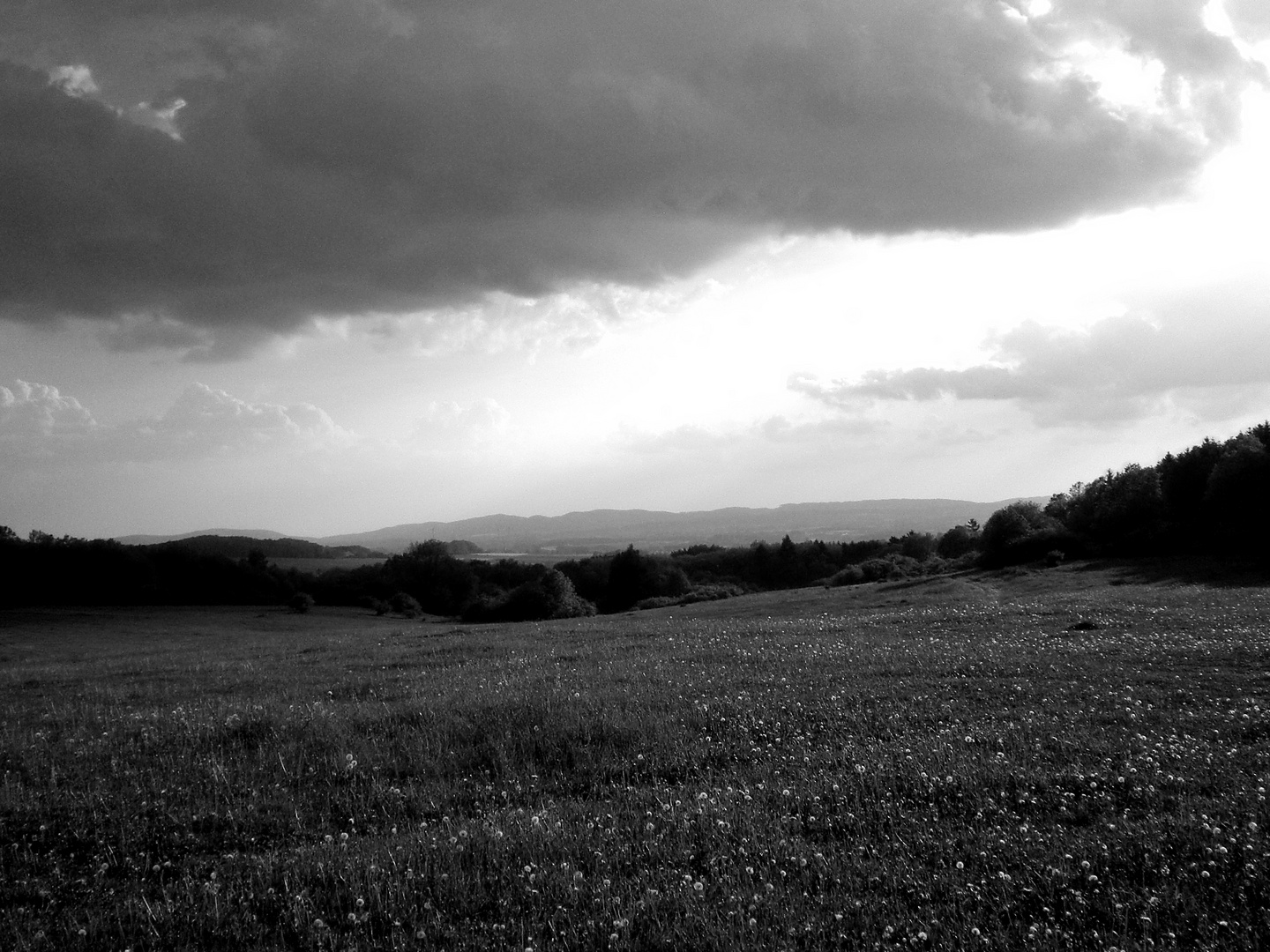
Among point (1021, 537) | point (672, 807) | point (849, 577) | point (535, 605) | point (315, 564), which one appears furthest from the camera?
point (315, 564)

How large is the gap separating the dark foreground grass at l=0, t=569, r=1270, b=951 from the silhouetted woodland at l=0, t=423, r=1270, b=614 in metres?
53.6

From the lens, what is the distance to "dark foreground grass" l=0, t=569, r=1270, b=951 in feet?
21.1

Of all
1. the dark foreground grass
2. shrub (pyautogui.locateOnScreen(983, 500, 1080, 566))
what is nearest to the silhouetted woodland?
shrub (pyautogui.locateOnScreen(983, 500, 1080, 566))

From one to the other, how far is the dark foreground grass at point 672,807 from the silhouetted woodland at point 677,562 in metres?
53.6

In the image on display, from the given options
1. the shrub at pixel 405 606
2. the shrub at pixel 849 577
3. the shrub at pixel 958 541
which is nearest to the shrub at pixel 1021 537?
the shrub at pixel 849 577

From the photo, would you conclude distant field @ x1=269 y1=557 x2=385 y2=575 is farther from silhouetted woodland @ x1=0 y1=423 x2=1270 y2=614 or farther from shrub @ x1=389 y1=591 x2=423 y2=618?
shrub @ x1=389 y1=591 x2=423 y2=618

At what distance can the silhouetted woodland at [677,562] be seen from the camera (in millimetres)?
62094

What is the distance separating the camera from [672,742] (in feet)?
38.4

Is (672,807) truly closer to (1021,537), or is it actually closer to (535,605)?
(1021,537)

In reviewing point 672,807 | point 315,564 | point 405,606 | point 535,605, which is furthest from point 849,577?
point 315,564

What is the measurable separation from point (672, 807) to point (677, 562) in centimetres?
11696

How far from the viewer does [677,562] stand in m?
125

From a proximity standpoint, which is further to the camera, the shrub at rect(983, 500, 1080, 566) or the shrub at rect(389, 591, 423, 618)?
the shrub at rect(389, 591, 423, 618)

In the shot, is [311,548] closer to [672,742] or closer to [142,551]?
[142,551]
